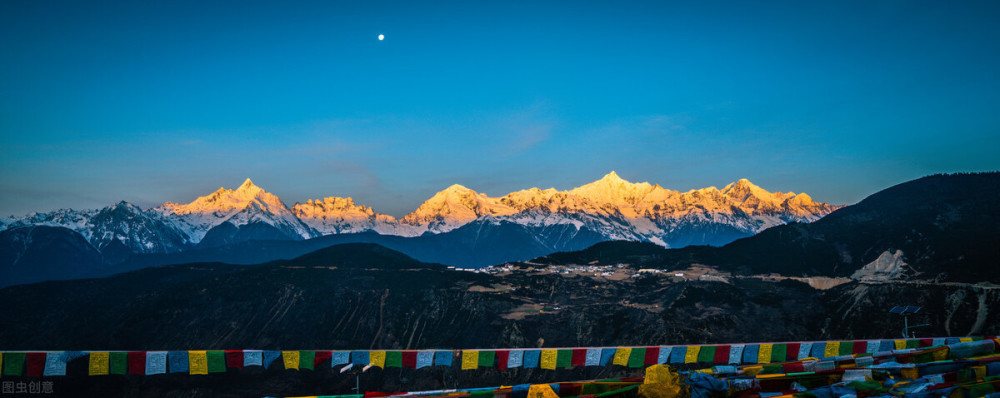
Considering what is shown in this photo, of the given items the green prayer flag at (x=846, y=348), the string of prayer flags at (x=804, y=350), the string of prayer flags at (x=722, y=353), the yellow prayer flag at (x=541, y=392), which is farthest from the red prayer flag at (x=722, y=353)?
the yellow prayer flag at (x=541, y=392)

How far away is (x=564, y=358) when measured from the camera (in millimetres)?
29266

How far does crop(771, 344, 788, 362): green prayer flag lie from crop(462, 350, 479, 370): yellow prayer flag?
16.5 metres

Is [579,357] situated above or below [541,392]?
below

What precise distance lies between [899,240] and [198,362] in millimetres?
132198

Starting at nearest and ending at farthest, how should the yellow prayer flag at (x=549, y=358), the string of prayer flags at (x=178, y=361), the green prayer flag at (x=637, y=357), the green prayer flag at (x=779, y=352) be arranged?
the green prayer flag at (x=637, y=357), the yellow prayer flag at (x=549, y=358), the string of prayer flags at (x=178, y=361), the green prayer flag at (x=779, y=352)

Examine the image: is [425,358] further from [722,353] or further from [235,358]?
[722,353]

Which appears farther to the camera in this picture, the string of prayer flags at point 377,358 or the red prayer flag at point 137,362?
the string of prayer flags at point 377,358

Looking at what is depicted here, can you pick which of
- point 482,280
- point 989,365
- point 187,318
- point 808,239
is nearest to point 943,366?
point 989,365

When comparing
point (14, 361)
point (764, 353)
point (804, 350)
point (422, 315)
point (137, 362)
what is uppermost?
point (14, 361)

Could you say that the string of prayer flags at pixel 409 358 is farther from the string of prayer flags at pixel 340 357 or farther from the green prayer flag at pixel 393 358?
the string of prayer flags at pixel 340 357

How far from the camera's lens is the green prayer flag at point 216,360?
28.4m

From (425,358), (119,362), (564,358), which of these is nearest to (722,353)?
(564,358)

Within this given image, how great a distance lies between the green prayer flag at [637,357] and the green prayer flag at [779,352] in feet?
24.5

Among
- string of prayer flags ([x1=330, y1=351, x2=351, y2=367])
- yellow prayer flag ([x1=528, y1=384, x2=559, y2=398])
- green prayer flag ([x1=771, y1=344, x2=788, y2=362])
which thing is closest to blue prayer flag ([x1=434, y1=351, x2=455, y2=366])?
string of prayer flags ([x1=330, y1=351, x2=351, y2=367])
